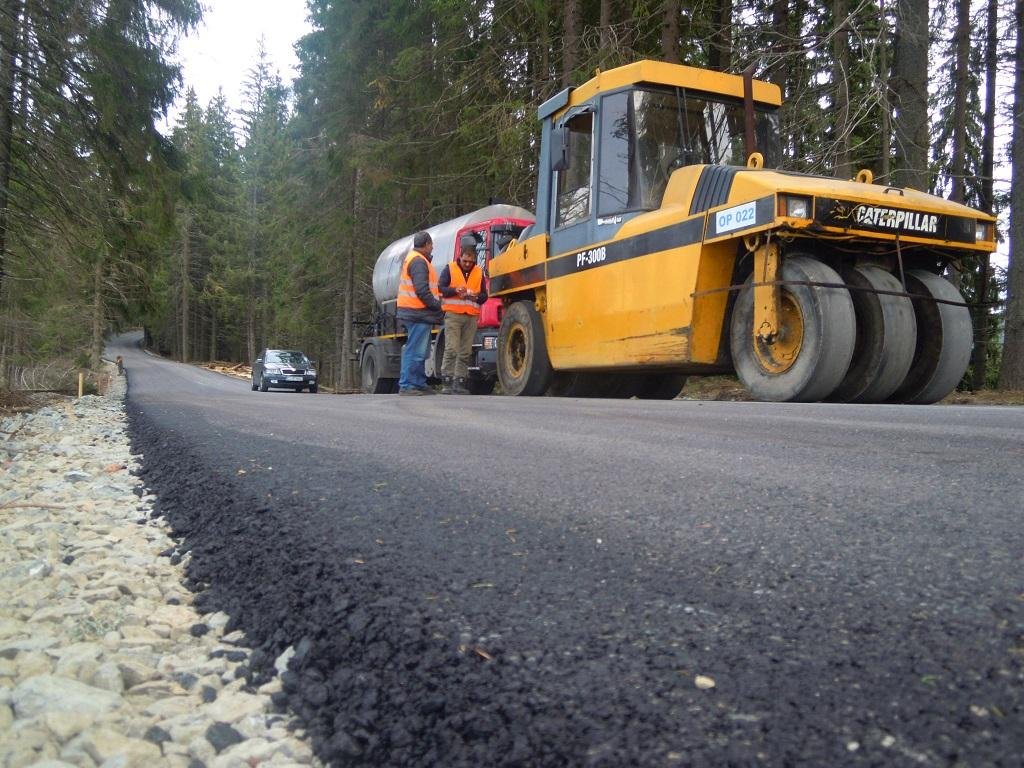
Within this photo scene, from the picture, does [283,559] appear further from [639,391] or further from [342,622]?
[639,391]

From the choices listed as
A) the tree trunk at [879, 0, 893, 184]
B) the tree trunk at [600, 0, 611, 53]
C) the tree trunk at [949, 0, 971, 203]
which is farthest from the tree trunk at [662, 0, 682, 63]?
the tree trunk at [949, 0, 971, 203]

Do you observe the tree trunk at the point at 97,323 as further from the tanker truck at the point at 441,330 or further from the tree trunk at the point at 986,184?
the tree trunk at the point at 986,184

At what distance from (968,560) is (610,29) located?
1284 centimetres

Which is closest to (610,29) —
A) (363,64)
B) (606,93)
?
(606,93)

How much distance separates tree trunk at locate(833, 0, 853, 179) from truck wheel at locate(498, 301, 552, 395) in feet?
13.8

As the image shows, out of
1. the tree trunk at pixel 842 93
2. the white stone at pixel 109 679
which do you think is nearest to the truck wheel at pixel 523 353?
the tree trunk at pixel 842 93

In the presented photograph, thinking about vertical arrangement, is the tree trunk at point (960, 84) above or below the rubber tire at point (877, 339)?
above

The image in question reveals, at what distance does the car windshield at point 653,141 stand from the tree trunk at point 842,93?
7.41 feet

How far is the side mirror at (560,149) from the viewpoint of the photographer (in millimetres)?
8039

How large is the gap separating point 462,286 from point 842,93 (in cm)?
581

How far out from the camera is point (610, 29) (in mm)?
12727

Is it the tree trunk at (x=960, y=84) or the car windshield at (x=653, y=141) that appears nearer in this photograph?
the car windshield at (x=653, y=141)

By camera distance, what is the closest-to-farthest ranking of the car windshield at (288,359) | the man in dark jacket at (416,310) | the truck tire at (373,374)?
the man in dark jacket at (416,310), the truck tire at (373,374), the car windshield at (288,359)

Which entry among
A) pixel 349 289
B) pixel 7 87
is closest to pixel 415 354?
pixel 7 87
